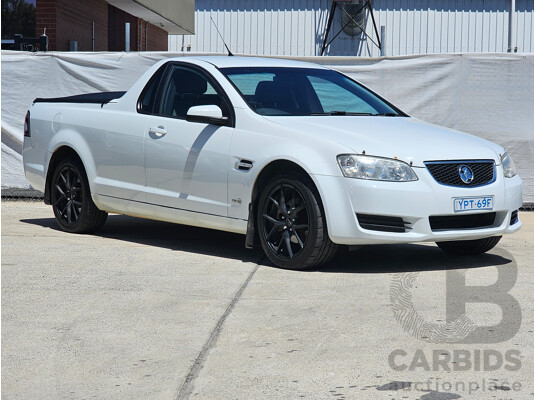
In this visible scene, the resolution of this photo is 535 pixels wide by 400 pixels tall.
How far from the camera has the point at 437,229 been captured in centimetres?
693

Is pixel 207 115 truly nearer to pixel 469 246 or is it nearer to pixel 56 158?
pixel 56 158

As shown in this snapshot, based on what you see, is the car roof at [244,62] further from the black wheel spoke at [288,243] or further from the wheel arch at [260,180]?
the black wheel spoke at [288,243]

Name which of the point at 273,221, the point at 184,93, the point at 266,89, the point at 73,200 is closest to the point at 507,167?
the point at 273,221

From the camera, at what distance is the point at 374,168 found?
6770 mm

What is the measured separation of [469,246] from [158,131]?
2790 mm

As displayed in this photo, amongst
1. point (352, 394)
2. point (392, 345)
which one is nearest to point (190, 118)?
point (392, 345)

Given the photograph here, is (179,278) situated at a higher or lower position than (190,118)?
lower

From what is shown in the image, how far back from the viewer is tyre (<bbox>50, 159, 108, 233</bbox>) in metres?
8.90

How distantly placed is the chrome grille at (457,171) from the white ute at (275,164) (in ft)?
0.04

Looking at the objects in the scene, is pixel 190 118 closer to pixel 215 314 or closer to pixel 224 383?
pixel 215 314

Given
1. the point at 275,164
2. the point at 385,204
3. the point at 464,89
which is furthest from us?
the point at 464,89

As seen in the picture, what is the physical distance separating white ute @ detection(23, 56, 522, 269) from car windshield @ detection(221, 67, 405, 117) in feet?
0.05

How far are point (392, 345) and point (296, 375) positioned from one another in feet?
2.41

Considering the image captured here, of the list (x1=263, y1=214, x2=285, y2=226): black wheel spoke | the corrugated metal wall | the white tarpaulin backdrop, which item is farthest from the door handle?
the corrugated metal wall
